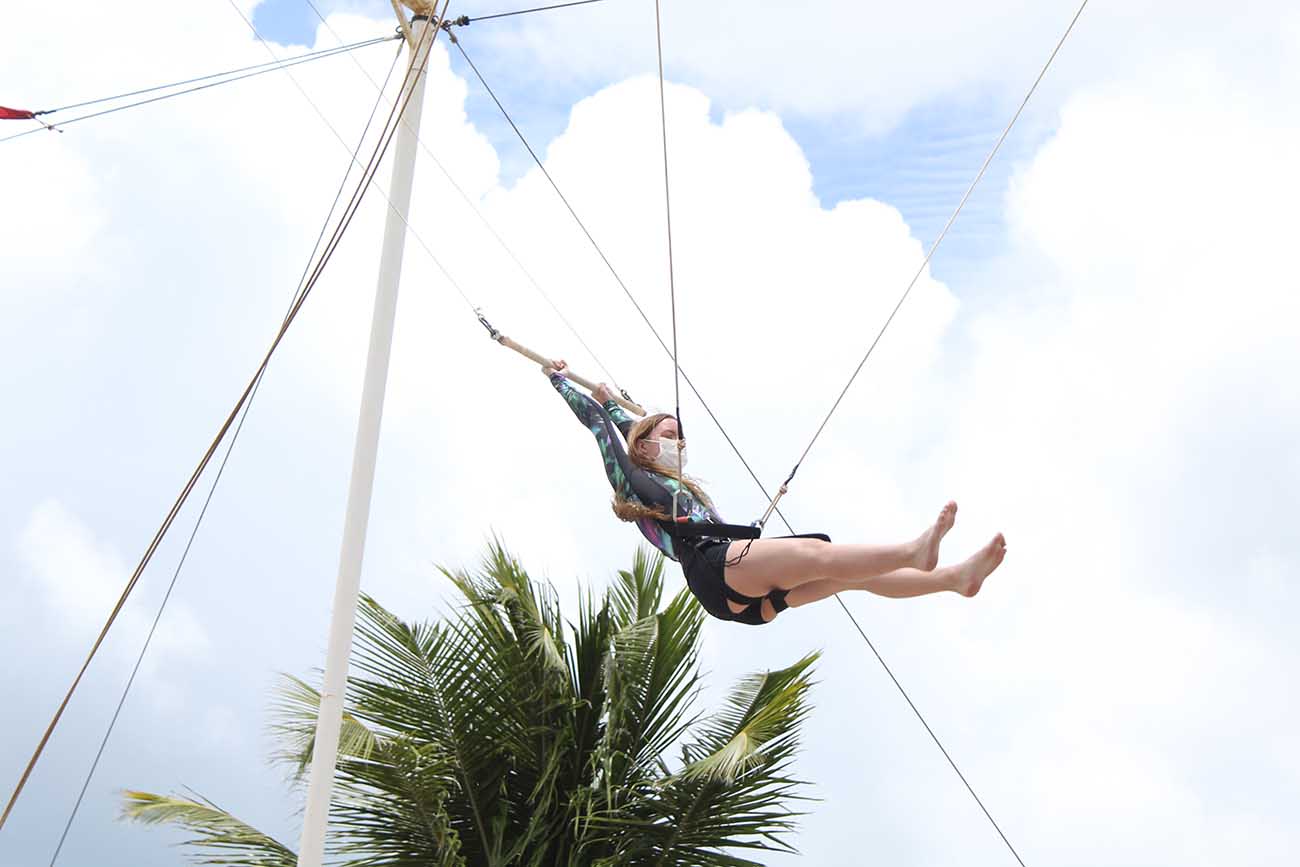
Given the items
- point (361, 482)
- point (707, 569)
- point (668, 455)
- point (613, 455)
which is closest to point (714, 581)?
point (707, 569)

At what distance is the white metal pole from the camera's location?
671cm

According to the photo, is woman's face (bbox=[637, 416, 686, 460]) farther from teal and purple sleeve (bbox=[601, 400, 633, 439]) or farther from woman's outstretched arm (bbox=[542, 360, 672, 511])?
teal and purple sleeve (bbox=[601, 400, 633, 439])

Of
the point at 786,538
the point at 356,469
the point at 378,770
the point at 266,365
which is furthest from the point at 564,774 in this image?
the point at 786,538

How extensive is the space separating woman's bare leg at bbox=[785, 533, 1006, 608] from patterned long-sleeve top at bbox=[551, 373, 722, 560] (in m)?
0.44

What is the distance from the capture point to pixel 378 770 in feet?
27.1

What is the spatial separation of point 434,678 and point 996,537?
182 inches

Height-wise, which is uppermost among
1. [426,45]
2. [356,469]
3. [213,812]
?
[426,45]

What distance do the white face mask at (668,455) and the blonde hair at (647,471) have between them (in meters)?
0.03

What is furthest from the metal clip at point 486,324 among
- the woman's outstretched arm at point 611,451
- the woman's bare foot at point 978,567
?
the woman's bare foot at point 978,567

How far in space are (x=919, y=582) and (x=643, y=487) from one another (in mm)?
1141

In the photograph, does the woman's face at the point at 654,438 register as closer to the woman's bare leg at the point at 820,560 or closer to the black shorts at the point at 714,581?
the black shorts at the point at 714,581

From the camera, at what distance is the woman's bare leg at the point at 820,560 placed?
4.64 metres

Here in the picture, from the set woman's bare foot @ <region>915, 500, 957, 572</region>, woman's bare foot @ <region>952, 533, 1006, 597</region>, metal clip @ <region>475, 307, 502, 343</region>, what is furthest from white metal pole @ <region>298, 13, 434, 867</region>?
woman's bare foot @ <region>915, 500, 957, 572</region>

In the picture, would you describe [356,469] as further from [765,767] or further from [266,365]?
[765,767]
